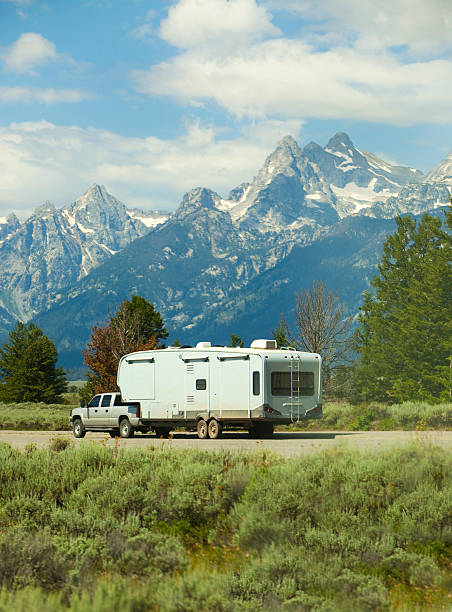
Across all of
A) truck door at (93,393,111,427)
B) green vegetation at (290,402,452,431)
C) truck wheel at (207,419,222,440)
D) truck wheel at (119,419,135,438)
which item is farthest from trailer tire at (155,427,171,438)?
green vegetation at (290,402,452,431)

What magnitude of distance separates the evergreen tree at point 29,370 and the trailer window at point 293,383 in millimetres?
42269

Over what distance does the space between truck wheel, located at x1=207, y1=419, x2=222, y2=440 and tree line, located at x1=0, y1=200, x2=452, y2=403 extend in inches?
885

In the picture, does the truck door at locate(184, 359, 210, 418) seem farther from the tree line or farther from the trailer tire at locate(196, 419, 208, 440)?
the tree line

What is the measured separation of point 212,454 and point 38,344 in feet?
182

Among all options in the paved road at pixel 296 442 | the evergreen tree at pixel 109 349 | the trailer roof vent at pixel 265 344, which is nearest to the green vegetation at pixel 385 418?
the paved road at pixel 296 442

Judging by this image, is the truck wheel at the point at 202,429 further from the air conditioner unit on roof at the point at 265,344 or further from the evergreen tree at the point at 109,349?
the evergreen tree at the point at 109,349

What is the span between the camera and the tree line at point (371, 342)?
50.4m

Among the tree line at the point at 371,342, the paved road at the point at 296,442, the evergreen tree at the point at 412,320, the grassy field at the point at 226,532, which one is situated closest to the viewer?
the grassy field at the point at 226,532

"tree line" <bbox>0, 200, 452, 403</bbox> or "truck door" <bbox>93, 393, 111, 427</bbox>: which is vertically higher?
"tree line" <bbox>0, 200, 452, 403</bbox>

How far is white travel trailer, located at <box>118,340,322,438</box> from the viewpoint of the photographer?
24.9 metres

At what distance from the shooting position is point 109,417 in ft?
97.7

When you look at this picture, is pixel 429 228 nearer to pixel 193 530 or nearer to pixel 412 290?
pixel 412 290

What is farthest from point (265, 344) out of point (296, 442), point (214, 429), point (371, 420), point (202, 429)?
point (371, 420)

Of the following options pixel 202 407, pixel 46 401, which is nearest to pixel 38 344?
pixel 46 401
